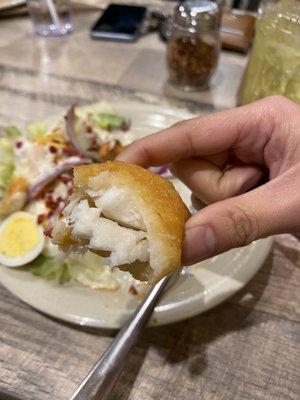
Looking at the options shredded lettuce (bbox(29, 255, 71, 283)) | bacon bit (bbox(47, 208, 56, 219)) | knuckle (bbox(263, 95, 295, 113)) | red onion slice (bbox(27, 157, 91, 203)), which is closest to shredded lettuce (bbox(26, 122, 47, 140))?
red onion slice (bbox(27, 157, 91, 203))

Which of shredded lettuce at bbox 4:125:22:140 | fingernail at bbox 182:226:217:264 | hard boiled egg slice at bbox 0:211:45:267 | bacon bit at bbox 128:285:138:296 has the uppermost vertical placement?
fingernail at bbox 182:226:217:264

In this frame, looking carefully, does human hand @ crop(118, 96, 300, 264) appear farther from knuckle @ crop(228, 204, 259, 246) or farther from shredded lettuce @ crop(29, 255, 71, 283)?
shredded lettuce @ crop(29, 255, 71, 283)

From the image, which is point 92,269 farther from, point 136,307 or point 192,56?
point 192,56

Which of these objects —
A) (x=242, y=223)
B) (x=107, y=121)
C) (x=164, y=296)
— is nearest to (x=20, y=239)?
(x=164, y=296)

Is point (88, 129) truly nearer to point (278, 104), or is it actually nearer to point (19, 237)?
point (19, 237)

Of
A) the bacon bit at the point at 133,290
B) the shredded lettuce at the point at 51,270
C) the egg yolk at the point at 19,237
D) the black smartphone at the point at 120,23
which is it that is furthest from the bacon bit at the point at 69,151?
the black smartphone at the point at 120,23

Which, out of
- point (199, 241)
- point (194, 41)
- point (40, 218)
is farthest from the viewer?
point (194, 41)

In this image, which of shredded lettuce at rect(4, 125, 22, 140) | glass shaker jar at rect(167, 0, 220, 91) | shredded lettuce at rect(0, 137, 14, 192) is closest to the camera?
shredded lettuce at rect(0, 137, 14, 192)
